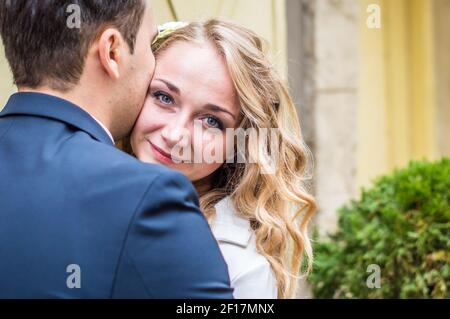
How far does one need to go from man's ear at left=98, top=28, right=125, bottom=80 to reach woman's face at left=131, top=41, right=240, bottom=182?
49 cm

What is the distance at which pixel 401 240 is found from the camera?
513 cm

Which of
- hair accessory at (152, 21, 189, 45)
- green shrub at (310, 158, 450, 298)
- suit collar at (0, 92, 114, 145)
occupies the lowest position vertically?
green shrub at (310, 158, 450, 298)

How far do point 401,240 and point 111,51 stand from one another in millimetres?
3285

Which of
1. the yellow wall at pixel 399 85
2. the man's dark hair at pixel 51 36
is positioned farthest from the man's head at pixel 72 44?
the yellow wall at pixel 399 85

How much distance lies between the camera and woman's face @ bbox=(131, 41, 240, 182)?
8.99ft

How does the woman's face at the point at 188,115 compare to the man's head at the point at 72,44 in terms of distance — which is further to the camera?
the woman's face at the point at 188,115

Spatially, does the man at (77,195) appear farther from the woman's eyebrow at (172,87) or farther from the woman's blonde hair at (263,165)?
the woman's blonde hair at (263,165)

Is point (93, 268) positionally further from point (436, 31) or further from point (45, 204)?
point (436, 31)

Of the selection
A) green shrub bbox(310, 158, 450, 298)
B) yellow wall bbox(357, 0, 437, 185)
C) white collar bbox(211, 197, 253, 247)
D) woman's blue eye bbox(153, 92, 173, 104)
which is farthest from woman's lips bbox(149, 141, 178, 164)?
yellow wall bbox(357, 0, 437, 185)

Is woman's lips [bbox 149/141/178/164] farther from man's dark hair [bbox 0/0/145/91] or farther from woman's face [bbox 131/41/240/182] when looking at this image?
man's dark hair [bbox 0/0/145/91]

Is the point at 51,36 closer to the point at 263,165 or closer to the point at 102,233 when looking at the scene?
the point at 102,233

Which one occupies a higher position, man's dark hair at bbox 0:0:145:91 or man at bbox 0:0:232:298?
man's dark hair at bbox 0:0:145:91

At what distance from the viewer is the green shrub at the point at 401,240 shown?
5.02 metres

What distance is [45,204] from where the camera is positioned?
1934 millimetres
